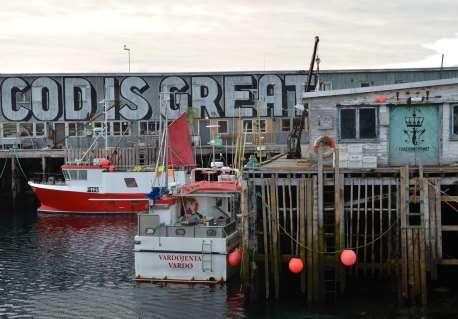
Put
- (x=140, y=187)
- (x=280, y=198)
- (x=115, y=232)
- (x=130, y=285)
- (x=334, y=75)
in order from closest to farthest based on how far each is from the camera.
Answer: (x=280, y=198) < (x=130, y=285) < (x=115, y=232) < (x=140, y=187) < (x=334, y=75)

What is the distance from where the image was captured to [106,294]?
25281mm

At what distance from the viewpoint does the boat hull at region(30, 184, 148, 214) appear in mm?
48656

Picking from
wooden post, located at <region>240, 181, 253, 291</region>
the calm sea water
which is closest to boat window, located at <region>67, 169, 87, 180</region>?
the calm sea water

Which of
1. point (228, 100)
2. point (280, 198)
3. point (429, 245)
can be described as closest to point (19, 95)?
point (228, 100)

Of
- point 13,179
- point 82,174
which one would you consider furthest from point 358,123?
point 13,179

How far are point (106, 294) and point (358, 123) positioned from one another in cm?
1101

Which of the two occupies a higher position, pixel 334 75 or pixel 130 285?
pixel 334 75

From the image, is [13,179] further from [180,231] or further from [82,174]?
[180,231]

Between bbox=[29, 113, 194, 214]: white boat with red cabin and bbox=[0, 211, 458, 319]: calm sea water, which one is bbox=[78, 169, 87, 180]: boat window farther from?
bbox=[0, 211, 458, 319]: calm sea water

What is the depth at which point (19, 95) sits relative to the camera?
198ft

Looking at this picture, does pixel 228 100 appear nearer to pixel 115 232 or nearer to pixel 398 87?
pixel 115 232

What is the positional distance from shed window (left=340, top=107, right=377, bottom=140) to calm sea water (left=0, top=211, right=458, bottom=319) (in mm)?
5720

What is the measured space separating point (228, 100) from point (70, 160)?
15.8 metres

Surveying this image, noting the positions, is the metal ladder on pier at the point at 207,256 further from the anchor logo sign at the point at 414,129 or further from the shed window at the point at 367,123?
the anchor logo sign at the point at 414,129
